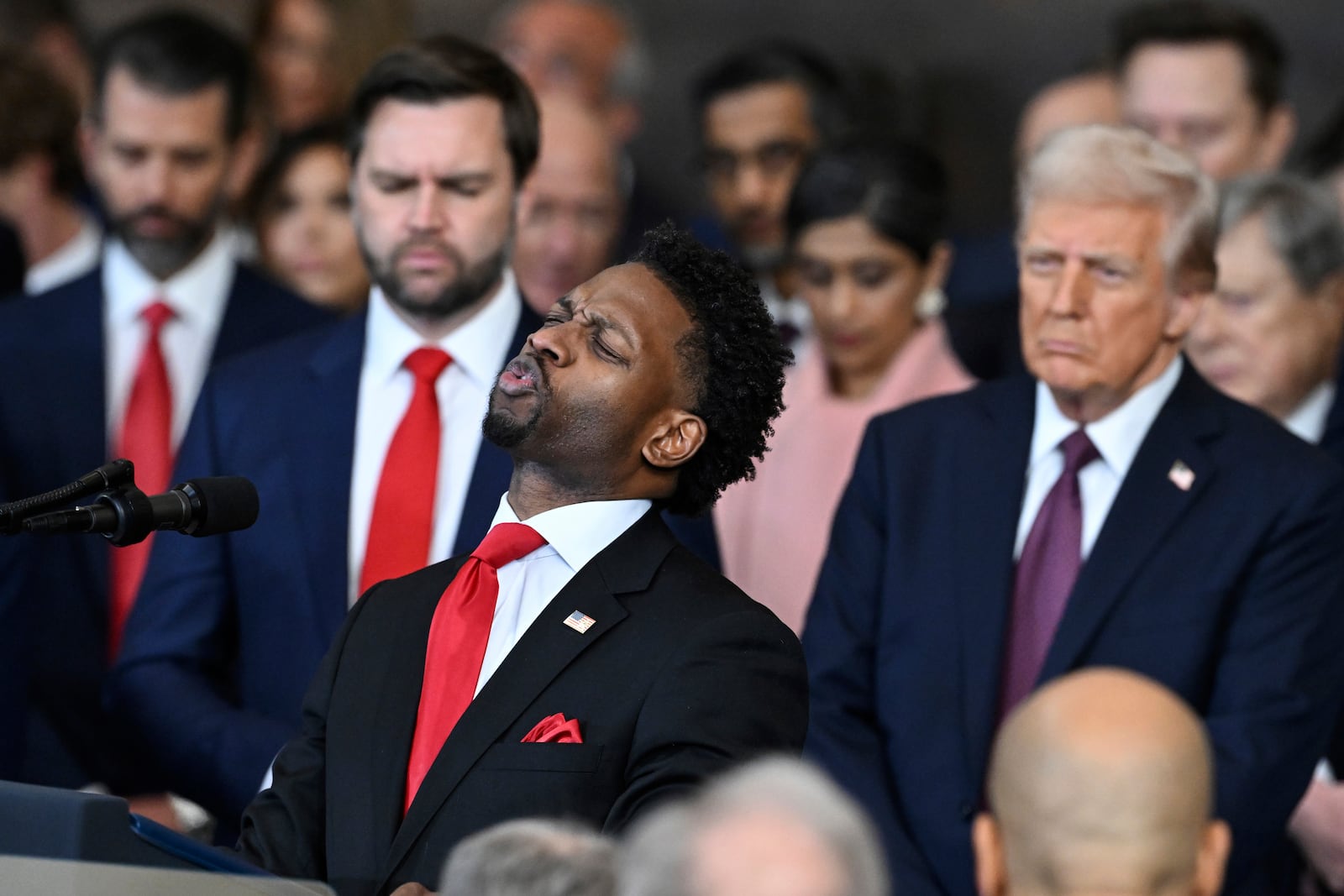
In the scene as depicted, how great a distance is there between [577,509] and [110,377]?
185 centimetres

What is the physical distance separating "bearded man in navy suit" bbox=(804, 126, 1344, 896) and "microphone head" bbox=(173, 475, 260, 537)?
125cm

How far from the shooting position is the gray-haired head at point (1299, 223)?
428 cm

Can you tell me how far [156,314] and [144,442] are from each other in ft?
1.05

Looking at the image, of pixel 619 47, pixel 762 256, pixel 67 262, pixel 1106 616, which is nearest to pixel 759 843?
pixel 1106 616

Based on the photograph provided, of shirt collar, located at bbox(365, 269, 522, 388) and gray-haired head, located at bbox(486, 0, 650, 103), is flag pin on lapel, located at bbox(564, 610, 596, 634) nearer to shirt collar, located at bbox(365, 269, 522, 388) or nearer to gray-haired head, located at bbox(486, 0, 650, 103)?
shirt collar, located at bbox(365, 269, 522, 388)

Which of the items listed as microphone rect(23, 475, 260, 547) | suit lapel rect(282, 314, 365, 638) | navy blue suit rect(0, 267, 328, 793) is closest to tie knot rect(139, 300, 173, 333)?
navy blue suit rect(0, 267, 328, 793)

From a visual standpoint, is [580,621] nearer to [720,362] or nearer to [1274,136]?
[720,362]

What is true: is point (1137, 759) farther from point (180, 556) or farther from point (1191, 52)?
point (1191, 52)

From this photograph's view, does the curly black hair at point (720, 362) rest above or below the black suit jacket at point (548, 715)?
above

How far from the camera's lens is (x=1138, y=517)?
10.8 feet

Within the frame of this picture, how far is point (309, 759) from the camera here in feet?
8.70

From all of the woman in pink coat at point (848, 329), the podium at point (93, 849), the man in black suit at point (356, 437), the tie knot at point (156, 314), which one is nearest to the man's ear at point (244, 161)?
the tie knot at point (156, 314)

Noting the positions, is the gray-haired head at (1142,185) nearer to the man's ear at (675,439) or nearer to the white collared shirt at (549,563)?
the man's ear at (675,439)

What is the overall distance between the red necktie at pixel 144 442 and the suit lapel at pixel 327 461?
1.57ft
